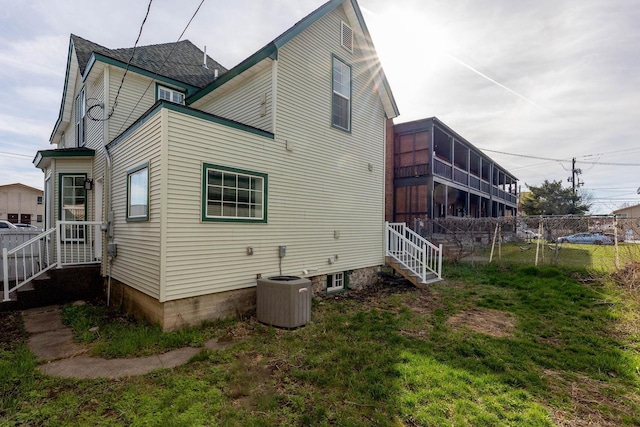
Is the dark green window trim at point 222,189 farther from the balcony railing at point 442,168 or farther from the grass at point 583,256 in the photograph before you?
the balcony railing at point 442,168

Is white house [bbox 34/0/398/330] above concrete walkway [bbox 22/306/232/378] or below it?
above

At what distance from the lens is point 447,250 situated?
13938 mm

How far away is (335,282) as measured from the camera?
8609 millimetres

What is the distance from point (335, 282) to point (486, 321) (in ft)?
12.9

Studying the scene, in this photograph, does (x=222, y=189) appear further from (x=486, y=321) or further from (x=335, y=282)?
(x=486, y=321)

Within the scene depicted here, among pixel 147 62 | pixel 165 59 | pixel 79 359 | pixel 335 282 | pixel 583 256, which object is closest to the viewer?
pixel 79 359

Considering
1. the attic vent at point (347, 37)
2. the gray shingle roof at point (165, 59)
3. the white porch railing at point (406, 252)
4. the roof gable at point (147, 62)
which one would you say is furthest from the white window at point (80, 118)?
the white porch railing at point (406, 252)

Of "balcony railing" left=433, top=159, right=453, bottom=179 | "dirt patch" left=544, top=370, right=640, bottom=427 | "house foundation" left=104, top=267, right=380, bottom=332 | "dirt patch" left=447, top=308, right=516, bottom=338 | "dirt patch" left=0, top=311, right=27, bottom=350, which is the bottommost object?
"dirt patch" left=447, top=308, right=516, bottom=338

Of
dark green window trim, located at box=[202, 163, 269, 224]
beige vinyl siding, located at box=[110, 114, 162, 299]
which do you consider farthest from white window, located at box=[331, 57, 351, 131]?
beige vinyl siding, located at box=[110, 114, 162, 299]

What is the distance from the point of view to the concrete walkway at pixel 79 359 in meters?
3.77

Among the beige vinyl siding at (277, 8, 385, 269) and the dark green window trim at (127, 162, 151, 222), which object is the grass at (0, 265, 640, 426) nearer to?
the dark green window trim at (127, 162, 151, 222)

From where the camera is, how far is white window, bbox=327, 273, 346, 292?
27.6 feet

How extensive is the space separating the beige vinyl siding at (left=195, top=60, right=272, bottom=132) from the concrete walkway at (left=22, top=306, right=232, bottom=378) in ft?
15.9

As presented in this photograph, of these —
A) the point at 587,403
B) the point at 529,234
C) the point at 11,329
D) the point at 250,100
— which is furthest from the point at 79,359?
the point at 529,234
